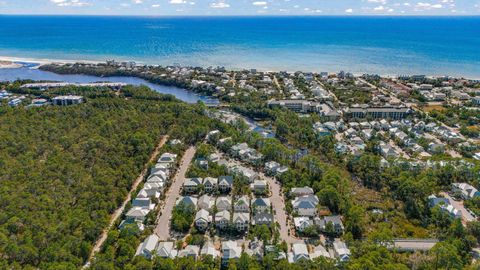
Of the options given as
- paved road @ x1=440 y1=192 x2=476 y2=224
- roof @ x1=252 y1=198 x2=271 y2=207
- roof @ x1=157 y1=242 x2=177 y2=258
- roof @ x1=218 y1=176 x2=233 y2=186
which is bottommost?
A: paved road @ x1=440 y1=192 x2=476 y2=224

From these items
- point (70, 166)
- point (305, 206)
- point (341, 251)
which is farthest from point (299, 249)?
point (70, 166)

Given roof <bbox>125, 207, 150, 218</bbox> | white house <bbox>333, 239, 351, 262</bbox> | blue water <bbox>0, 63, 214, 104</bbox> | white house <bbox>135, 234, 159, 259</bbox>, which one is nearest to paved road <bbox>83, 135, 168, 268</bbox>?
roof <bbox>125, 207, 150, 218</bbox>

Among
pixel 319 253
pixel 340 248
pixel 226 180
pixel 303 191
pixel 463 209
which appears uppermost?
pixel 226 180

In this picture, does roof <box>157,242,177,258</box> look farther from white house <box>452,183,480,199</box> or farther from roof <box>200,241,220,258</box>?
white house <box>452,183,480,199</box>

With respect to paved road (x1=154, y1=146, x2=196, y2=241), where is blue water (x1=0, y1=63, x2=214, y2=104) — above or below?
above

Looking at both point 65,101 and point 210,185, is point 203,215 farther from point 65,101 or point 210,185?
point 65,101
